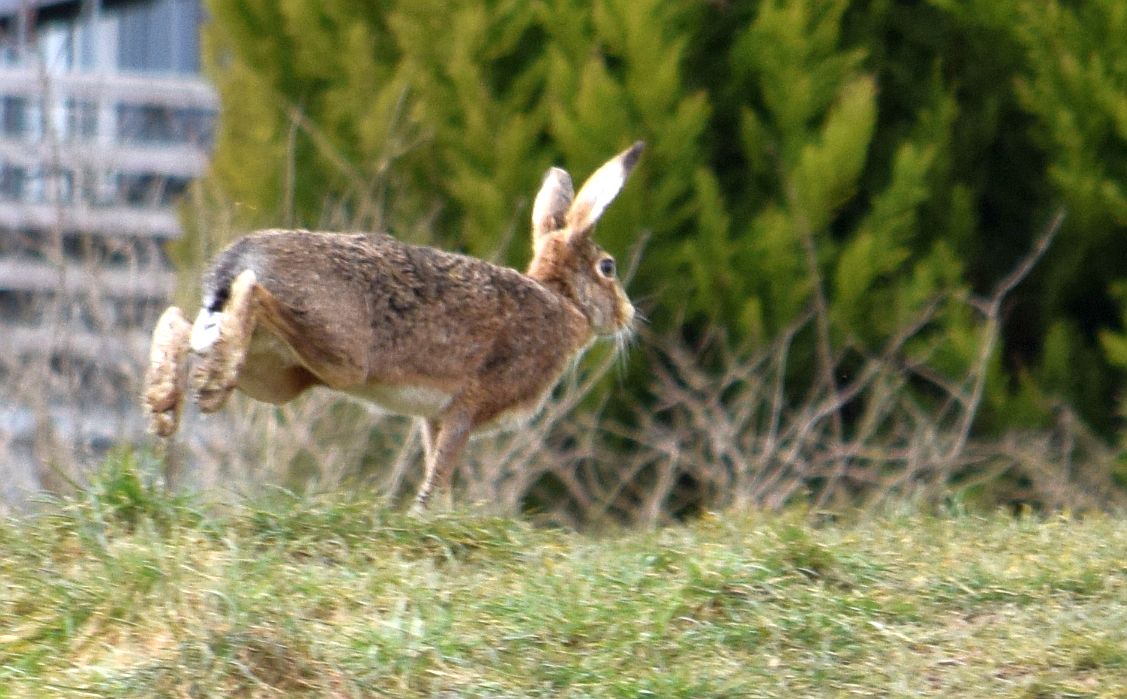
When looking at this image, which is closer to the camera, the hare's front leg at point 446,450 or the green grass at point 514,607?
the green grass at point 514,607

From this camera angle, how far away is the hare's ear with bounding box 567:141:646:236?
279 inches

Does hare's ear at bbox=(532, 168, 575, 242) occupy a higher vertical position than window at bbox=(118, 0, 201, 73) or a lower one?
lower

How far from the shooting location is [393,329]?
5.96 m

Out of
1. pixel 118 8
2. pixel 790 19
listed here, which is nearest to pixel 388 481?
pixel 790 19

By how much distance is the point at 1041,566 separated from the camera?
198 inches

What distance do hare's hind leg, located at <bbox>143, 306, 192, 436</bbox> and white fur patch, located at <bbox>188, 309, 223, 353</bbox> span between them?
63mm

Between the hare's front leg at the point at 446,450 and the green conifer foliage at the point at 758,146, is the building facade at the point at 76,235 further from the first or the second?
the hare's front leg at the point at 446,450

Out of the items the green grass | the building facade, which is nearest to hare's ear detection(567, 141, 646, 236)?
the green grass

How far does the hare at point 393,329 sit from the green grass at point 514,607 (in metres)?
0.49

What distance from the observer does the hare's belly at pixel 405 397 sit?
6027mm

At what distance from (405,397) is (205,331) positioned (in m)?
0.97

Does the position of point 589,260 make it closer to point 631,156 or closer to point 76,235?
point 631,156

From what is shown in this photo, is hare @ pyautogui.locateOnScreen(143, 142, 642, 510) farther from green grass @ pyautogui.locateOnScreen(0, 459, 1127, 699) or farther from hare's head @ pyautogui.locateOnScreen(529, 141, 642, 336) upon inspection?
green grass @ pyautogui.locateOnScreen(0, 459, 1127, 699)

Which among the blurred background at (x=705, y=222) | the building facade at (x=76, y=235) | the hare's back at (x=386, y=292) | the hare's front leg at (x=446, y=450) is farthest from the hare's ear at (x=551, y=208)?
the building facade at (x=76, y=235)
